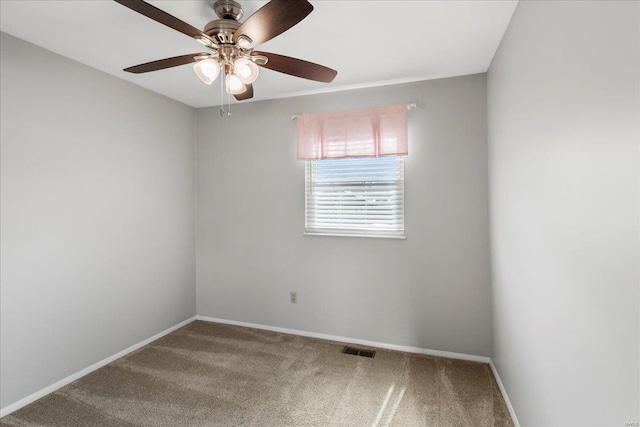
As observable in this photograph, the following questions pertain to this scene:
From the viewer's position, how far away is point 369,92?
2.98 meters

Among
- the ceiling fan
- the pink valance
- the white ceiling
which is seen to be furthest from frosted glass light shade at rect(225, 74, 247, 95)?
the pink valance

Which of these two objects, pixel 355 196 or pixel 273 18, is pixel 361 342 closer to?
pixel 355 196

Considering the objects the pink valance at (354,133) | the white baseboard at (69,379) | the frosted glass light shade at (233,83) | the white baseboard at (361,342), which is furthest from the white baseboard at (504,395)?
the white baseboard at (69,379)

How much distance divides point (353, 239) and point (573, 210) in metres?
2.03

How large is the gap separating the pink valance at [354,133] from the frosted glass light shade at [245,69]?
1.40 meters

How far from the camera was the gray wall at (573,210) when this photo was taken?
0.86 meters

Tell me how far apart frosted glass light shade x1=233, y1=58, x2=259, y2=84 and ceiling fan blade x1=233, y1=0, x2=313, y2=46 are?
0.36 ft

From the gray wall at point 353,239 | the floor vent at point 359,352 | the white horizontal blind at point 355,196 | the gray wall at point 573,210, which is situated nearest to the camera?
the gray wall at point 573,210

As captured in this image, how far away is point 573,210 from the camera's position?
115cm

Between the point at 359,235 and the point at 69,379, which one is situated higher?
the point at 359,235

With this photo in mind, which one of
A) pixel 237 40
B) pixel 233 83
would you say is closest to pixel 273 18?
pixel 237 40

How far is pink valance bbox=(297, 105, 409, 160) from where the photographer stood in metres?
2.84

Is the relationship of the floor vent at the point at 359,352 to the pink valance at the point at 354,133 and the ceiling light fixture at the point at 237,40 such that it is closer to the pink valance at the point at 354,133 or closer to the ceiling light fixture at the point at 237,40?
the pink valance at the point at 354,133

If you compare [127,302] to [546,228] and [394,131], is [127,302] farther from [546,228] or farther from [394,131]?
[546,228]
